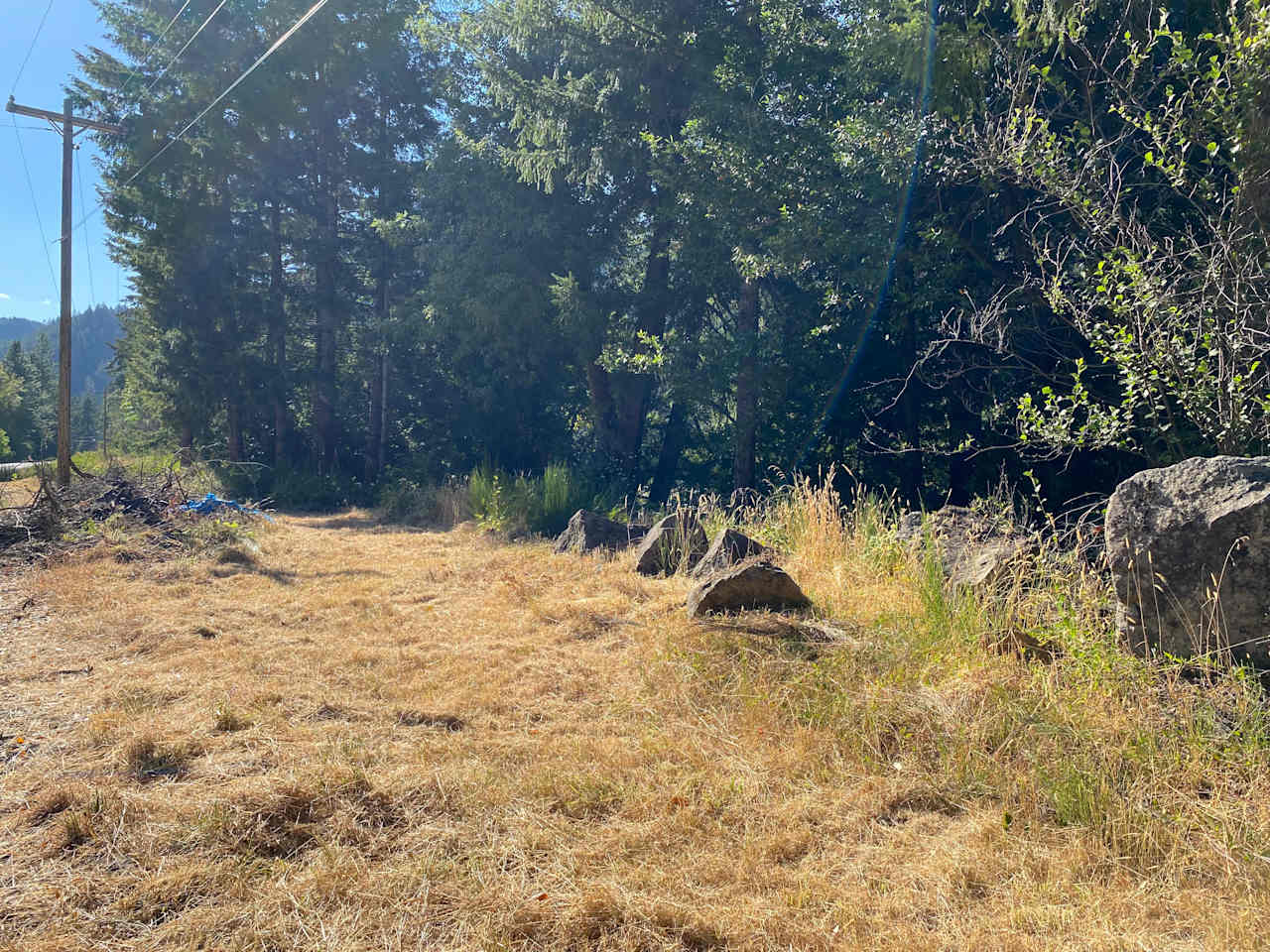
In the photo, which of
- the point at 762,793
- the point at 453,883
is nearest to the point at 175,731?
the point at 453,883

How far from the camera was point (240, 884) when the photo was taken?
2.70m

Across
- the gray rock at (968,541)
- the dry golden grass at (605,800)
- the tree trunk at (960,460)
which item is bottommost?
the dry golden grass at (605,800)

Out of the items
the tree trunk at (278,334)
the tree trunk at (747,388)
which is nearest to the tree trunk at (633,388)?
the tree trunk at (747,388)

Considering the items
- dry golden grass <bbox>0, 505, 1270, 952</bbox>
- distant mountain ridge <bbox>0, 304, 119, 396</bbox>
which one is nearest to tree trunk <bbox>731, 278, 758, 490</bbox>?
dry golden grass <bbox>0, 505, 1270, 952</bbox>

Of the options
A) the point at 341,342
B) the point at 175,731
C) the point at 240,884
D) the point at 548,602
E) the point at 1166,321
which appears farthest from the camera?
the point at 341,342

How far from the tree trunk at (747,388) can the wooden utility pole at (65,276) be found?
10.7 meters

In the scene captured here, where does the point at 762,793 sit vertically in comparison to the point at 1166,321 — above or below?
below

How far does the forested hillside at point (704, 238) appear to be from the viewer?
20.2 feet

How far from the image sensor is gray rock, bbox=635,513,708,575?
25.3 ft

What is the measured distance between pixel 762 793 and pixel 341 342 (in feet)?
72.7

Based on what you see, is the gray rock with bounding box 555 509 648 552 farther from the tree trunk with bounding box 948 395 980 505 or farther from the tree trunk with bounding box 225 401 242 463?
the tree trunk with bounding box 225 401 242 463

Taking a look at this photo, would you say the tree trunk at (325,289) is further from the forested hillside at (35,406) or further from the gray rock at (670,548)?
the gray rock at (670,548)

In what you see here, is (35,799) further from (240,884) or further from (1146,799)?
(1146,799)

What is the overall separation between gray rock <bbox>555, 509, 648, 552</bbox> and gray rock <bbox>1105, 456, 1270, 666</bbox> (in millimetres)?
5549
